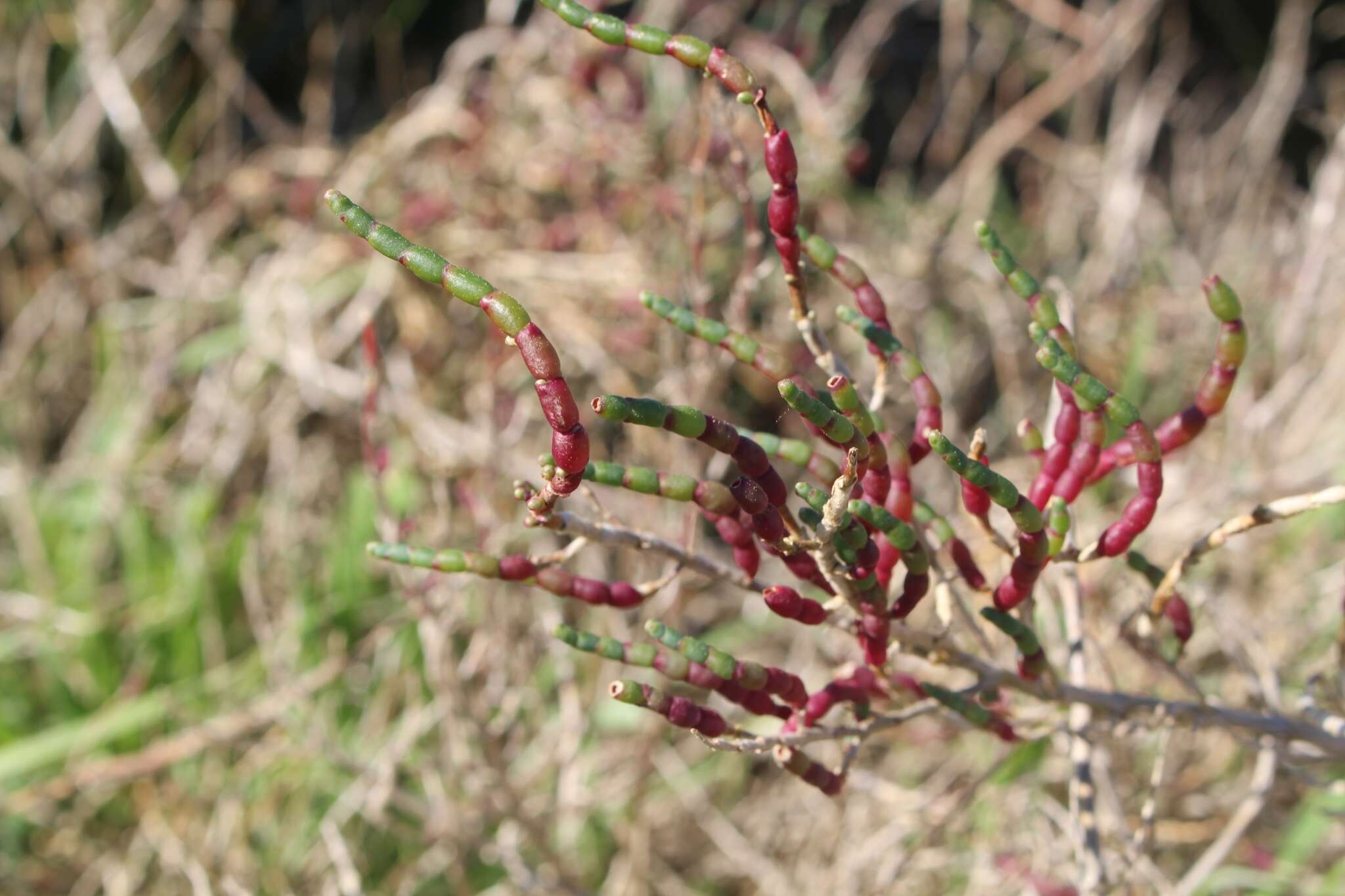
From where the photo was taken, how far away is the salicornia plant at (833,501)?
24.7 inches

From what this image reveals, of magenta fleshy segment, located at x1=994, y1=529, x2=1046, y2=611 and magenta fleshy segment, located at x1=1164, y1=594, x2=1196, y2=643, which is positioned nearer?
magenta fleshy segment, located at x1=994, y1=529, x2=1046, y2=611

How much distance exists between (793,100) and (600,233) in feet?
1.71

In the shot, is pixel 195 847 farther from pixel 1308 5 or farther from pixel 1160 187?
pixel 1308 5

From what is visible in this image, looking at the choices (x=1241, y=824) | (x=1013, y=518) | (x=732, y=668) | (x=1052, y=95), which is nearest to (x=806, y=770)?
(x=732, y=668)

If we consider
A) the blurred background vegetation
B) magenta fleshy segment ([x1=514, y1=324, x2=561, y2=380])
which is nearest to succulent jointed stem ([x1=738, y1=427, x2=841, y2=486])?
magenta fleshy segment ([x1=514, y1=324, x2=561, y2=380])

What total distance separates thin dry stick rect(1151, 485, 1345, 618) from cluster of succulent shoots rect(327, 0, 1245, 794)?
0.07 feet

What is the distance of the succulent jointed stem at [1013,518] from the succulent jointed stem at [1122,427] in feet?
0.22

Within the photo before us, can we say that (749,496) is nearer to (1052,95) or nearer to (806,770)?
(806,770)

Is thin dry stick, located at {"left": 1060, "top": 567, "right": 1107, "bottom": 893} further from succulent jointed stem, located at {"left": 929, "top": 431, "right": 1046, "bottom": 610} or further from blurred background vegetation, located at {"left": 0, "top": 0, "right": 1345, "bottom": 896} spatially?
succulent jointed stem, located at {"left": 929, "top": 431, "right": 1046, "bottom": 610}

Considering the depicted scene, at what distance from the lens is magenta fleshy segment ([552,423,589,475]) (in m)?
0.60

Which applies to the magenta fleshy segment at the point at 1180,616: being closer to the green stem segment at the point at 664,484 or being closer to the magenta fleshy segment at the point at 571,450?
the green stem segment at the point at 664,484

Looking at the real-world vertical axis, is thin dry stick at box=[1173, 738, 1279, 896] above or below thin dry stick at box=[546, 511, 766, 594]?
below

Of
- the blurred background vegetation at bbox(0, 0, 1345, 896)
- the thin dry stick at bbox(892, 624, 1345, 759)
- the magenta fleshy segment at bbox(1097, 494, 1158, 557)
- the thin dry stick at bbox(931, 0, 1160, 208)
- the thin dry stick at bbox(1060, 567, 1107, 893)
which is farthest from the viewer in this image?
the thin dry stick at bbox(931, 0, 1160, 208)

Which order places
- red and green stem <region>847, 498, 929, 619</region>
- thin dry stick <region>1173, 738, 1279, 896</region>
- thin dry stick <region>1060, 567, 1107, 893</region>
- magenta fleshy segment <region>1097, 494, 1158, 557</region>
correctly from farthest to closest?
thin dry stick <region>1173, 738, 1279, 896</region> < thin dry stick <region>1060, 567, 1107, 893</region> < magenta fleshy segment <region>1097, 494, 1158, 557</region> < red and green stem <region>847, 498, 929, 619</region>
